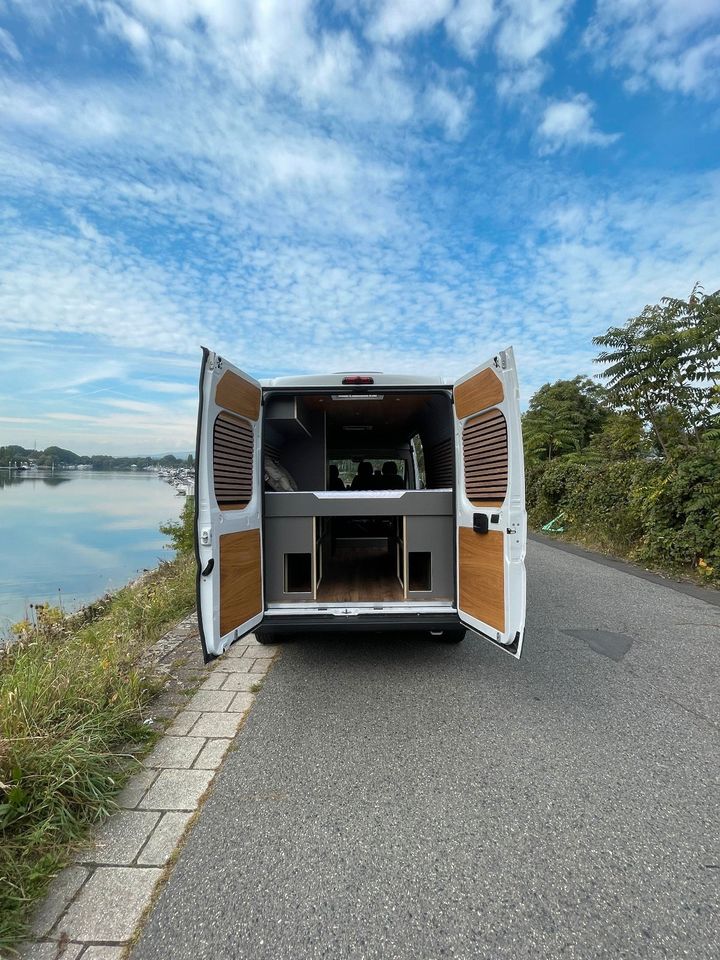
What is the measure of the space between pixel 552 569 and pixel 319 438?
4766mm

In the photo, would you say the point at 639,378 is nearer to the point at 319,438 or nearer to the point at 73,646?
the point at 319,438

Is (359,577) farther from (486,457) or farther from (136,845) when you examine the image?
(136,845)

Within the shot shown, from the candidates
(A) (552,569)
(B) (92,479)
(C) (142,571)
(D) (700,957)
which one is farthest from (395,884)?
(B) (92,479)

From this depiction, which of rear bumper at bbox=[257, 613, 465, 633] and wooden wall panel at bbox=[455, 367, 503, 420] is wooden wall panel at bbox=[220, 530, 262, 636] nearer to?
rear bumper at bbox=[257, 613, 465, 633]

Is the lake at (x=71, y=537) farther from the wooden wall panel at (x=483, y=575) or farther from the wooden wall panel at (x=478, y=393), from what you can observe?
the wooden wall panel at (x=478, y=393)

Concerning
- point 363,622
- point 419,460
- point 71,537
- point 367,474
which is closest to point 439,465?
point 419,460

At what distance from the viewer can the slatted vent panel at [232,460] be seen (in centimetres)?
318

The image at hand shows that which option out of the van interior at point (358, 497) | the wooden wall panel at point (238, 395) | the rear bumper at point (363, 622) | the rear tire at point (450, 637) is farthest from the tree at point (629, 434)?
the wooden wall panel at point (238, 395)

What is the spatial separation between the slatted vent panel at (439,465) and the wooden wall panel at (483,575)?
1388 mm

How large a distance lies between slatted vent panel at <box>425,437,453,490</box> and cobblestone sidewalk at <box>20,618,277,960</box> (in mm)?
2970

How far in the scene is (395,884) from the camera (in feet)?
5.93

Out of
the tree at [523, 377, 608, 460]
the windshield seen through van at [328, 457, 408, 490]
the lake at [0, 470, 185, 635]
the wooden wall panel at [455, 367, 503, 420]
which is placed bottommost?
the lake at [0, 470, 185, 635]

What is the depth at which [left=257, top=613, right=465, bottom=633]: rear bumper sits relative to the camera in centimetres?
351

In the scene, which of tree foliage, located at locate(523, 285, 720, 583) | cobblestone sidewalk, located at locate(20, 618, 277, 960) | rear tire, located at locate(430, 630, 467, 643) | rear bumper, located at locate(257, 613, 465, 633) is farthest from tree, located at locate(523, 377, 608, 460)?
cobblestone sidewalk, located at locate(20, 618, 277, 960)
